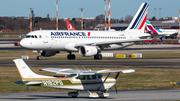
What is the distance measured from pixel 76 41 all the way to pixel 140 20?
682 inches

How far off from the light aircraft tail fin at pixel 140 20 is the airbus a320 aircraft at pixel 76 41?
7.04 feet

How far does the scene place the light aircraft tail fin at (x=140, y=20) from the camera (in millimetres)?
68312

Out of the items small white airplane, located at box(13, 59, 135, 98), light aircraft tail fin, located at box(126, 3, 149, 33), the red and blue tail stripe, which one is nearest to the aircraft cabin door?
light aircraft tail fin, located at box(126, 3, 149, 33)

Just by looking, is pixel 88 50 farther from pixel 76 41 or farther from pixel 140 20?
pixel 140 20

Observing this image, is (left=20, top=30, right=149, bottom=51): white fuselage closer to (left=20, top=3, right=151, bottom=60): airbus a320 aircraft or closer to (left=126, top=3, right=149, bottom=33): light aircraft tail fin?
(left=20, top=3, right=151, bottom=60): airbus a320 aircraft

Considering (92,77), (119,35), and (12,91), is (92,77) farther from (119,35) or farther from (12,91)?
(119,35)

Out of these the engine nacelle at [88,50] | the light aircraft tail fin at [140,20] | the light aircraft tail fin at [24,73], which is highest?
the light aircraft tail fin at [140,20]

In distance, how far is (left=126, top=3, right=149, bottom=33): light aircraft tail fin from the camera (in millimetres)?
68312

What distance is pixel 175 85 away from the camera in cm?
3369

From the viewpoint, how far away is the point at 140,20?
69250mm

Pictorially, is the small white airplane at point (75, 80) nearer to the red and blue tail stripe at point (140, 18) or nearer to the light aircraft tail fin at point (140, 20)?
the light aircraft tail fin at point (140, 20)

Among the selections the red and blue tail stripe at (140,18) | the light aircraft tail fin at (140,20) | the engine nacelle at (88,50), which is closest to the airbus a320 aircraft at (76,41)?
the engine nacelle at (88,50)

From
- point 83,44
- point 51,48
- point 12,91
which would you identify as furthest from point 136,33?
point 12,91

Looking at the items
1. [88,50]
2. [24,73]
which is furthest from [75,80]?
[88,50]
